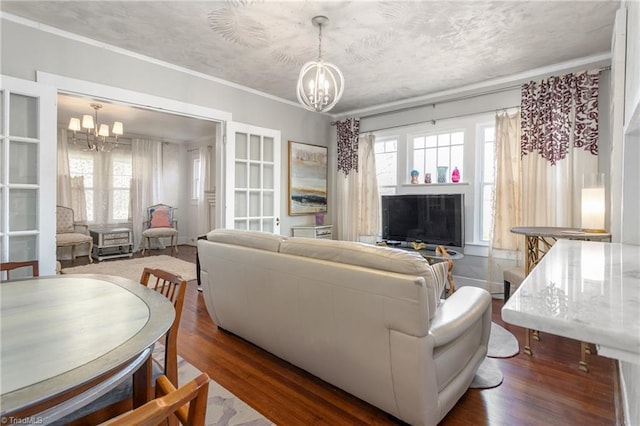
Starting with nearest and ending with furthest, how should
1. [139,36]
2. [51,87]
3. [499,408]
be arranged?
[499,408] < [51,87] < [139,36]

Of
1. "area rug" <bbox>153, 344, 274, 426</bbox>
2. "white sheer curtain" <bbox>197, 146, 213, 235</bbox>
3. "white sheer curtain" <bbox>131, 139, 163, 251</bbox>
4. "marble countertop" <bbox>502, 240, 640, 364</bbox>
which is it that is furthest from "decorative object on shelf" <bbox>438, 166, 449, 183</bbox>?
"white sheer curtain" <bbox>131, 139, 163, 251</bbox>

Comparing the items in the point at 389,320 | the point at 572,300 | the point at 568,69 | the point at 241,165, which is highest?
the point at 568,69

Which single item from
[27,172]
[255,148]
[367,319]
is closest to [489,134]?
[255,148]

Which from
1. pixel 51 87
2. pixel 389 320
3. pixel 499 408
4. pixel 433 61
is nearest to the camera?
pixel 389 320

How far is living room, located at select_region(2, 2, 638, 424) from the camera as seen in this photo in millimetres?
2738

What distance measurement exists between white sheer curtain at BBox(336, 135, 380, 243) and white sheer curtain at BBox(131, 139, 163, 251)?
15.2 feet

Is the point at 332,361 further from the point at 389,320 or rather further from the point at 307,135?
Answer: the point at 307,135

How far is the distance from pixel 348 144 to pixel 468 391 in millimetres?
4210

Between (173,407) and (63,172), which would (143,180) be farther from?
(173,407)

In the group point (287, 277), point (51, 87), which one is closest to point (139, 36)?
point (51, 87)

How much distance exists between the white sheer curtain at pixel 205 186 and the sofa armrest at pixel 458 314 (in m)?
6.44

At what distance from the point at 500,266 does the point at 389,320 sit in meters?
3.11

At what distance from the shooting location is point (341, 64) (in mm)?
3605

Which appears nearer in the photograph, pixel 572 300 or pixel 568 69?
pixel 572 300
